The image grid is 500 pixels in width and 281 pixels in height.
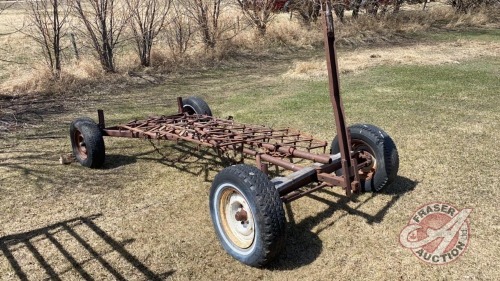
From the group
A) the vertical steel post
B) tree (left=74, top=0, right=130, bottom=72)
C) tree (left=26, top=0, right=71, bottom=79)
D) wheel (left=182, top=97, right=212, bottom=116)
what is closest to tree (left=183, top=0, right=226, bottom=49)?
tree (left=74, top=0, right=130, bottom=72)

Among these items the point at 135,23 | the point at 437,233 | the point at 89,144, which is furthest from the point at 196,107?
the point at 135,23

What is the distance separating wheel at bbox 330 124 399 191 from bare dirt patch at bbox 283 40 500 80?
6.52 metres

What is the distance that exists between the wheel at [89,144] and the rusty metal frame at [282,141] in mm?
227

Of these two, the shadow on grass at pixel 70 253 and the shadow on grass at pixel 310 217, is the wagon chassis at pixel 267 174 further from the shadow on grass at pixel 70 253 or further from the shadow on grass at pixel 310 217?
the shadow on grass at pixel 70 253

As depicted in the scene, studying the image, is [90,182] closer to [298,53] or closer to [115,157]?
[115,157]

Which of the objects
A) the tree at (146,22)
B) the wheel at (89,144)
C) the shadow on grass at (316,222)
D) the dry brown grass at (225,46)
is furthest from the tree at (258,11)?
the shadow on grass at (316,222)

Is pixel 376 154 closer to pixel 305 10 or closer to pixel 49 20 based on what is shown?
pixel 49 20

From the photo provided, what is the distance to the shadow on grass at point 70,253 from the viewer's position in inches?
139

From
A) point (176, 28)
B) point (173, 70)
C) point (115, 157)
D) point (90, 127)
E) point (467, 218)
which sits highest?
point (176, 28)

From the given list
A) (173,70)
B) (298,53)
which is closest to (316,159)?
(173,70)

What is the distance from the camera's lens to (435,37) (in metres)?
16.6

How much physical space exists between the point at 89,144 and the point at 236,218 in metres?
2.80

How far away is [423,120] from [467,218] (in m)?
3.27

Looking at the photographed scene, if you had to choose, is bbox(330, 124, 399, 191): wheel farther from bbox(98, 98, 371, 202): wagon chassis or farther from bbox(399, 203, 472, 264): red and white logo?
bbox(399, 203, 472, 264): red and white logo
